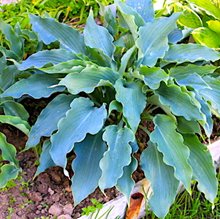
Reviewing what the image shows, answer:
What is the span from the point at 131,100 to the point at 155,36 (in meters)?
0.35

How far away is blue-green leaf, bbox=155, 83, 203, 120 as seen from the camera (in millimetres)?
2025

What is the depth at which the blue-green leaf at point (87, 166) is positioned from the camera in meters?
1.98

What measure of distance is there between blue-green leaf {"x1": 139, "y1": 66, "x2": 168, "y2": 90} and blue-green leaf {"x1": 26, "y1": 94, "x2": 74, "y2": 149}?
0.32 metres

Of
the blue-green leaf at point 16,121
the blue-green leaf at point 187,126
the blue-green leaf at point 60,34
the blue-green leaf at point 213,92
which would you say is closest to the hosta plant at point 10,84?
the blue-green leaf at point 16,121

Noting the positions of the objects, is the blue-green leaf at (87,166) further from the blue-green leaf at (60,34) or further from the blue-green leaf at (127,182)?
the blue-green leaf at (60,34)

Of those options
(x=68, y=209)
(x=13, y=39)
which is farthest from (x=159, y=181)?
(x=13, y=39)

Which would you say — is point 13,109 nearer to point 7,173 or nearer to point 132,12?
point 7,173

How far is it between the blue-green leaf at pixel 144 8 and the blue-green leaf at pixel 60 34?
0.33 metres

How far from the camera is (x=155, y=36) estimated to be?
2.22 metres

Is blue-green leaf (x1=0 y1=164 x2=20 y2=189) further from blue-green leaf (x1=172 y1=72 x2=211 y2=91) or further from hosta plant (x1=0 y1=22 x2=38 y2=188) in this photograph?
blue-green leaf (x1=172 y1=72 x2=211 y2=91)

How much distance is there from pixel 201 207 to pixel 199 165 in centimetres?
55

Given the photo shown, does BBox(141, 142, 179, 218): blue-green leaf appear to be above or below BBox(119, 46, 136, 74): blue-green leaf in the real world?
below

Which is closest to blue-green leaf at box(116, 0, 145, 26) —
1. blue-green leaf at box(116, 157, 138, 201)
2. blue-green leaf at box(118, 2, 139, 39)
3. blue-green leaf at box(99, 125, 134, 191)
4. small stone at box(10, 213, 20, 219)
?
blue-green leaf at box(118, 2, 139, 39)

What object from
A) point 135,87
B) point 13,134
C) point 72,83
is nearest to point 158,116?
point 135,87
